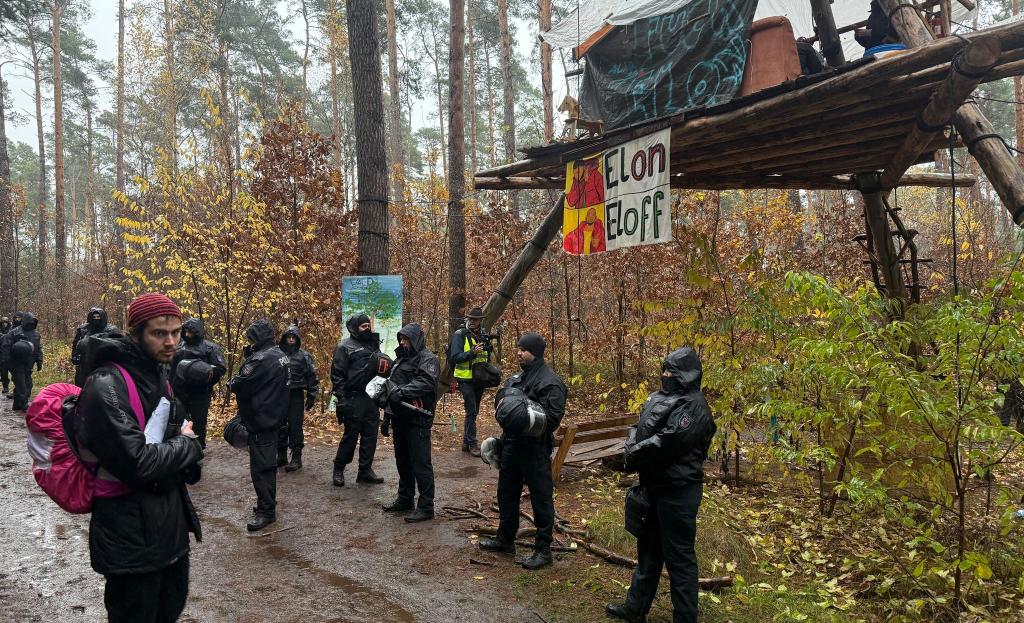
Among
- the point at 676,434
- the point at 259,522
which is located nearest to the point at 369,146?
the point at 259,522

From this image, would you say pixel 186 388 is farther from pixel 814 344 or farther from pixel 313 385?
pixel 814 344

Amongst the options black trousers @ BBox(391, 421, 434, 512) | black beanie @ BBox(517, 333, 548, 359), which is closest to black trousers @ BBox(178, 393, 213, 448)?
black trousers @ BBox(391, 421, 434, 512)

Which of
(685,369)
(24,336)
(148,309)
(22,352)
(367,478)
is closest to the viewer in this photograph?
(148,309)

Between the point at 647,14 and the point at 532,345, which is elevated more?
the point at 647,14

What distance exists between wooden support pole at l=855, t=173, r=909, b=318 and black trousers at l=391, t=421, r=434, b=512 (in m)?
5.37

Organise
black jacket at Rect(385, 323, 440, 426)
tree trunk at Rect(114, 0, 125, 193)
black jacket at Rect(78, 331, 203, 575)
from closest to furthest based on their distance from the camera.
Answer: black jacket at Rect(78, 331, 203, 575), black jacket at Rect(385, 323, 440, 426), tree trunk at Rect(114, 0, 125, 193)

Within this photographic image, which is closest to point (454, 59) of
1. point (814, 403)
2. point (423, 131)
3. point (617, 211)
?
point (617, 211)

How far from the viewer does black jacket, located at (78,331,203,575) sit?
2.39m

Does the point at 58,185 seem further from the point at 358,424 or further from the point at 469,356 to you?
the point at 358,424

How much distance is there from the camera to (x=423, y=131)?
39.2 metres

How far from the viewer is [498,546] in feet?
16.2

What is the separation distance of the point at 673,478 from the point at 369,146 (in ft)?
28.0

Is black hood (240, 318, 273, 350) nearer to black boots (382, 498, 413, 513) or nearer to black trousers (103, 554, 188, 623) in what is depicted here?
black boots (382, 498, 413, 513)

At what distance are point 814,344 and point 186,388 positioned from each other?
7.45 metres
